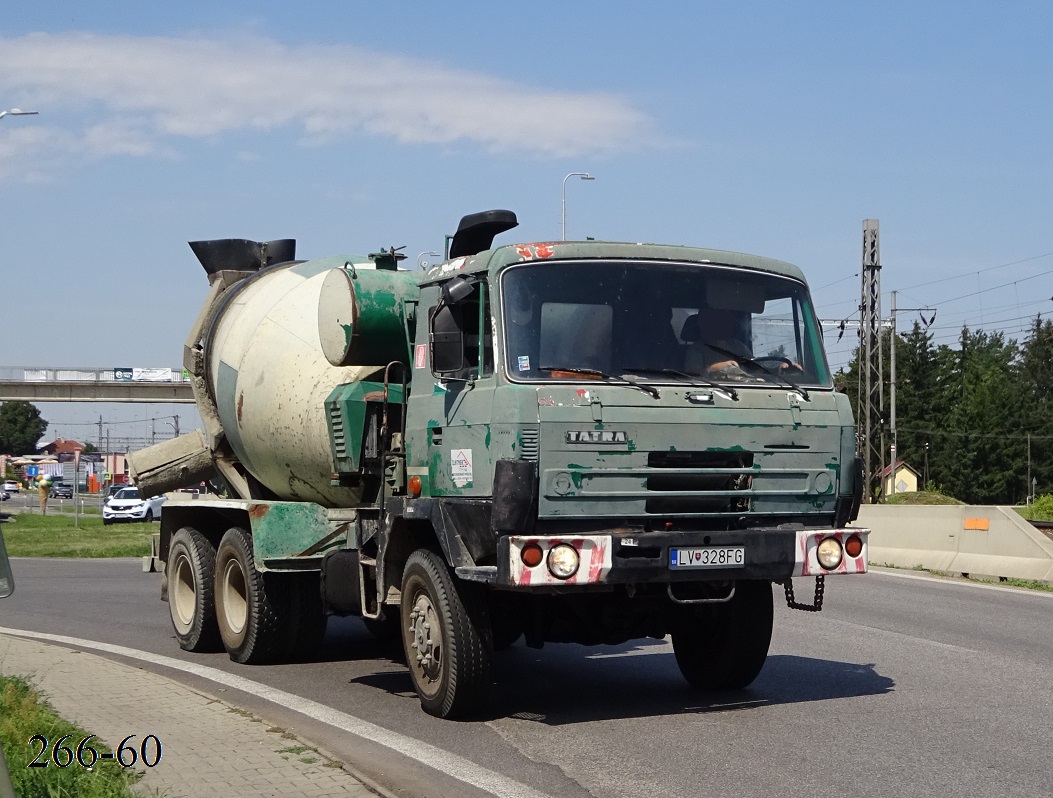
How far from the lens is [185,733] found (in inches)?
302

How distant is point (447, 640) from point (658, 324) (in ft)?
7.30

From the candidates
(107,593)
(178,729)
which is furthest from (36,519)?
(178,729)

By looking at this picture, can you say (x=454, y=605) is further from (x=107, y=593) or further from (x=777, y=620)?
(x=107, y=593)

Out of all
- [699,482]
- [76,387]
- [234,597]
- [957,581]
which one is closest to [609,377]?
[699,482]

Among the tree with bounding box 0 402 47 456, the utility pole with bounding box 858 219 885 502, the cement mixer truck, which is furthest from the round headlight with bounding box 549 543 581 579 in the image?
the tree with bounding box 0 402 47 456

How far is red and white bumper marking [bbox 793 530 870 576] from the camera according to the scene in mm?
8047

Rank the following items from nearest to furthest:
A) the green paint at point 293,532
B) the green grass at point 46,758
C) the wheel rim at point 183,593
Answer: the green grass at point 46,758 < the green paint at point 293,532 < the wheel rim at point 183,593

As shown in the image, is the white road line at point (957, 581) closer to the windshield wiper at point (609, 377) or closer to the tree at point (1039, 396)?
the windshield wiper at point (609, 377)

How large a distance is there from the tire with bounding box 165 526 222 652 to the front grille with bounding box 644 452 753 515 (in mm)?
5460

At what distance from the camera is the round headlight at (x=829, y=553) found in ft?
26.7

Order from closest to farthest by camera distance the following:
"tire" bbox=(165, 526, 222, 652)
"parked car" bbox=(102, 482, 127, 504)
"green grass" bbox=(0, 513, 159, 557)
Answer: "tire" bbox=(165, 526, 222, 652) < "green grass" bbox=(0, 513, 159, 557) < "parked car" bbox=(102, 482, 127, 504)

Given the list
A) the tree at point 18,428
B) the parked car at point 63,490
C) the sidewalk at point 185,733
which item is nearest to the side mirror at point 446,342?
the sidewalk at point 185,733

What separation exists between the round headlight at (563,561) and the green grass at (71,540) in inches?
683

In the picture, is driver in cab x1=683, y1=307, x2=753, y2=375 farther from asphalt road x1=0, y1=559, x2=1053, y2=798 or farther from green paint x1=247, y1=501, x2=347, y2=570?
green paint x1=247, y1=501, x2=347, y2=570
